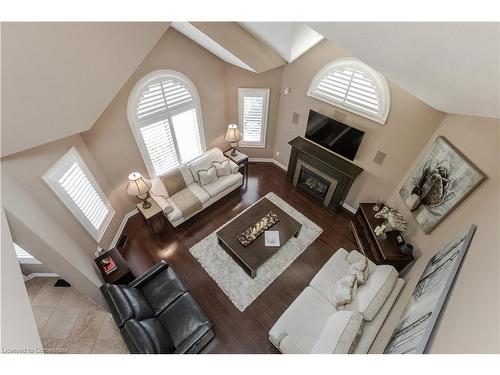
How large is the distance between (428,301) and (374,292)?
90cm

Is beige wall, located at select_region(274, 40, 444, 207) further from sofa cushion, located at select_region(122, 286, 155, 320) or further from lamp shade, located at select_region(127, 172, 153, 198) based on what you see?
sofa cushion, located at select_region(122, 286, 155, 320)

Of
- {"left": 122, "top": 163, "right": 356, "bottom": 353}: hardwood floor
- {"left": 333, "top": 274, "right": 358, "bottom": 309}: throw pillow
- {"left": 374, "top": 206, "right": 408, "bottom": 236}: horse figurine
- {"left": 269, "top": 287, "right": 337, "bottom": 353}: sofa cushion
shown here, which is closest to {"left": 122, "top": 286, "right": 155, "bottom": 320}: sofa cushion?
{"left": 122, "top": 163, "right": 356, "bottom": 353}: hardwood floor

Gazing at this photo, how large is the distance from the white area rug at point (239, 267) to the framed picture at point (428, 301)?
2000 millimetres

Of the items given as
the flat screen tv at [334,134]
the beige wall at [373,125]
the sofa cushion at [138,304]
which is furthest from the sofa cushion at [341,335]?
the flat screen tv at [334,134]

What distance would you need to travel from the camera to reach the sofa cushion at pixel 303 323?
2.90 meters

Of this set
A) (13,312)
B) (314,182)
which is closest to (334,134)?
(314,182)

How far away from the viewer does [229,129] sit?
536cm

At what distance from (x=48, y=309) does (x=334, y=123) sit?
5.89m

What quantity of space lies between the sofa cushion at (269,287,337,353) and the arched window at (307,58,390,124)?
3.13 meters

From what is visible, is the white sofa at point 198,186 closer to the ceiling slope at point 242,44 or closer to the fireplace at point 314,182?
the fireplace at point 314,182

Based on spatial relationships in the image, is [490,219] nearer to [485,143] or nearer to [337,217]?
[485,143]

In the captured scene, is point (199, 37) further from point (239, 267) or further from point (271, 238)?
point (239, 267)

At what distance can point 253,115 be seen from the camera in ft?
18.3

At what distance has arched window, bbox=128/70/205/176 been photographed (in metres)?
4.05
